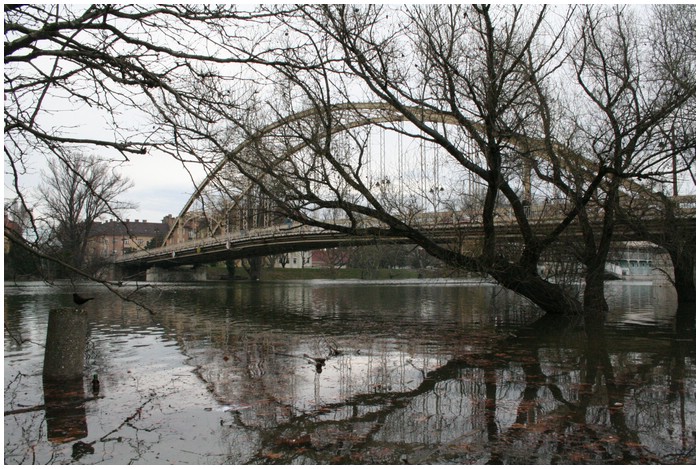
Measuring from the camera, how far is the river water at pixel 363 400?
15.1ft

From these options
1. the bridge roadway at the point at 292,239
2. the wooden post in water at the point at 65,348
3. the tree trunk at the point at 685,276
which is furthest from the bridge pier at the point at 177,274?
the wooden post in water at the point at 65,348

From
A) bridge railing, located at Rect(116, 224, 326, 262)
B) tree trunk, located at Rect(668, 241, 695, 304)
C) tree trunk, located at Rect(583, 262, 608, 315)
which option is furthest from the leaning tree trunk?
bridge railing, located at Rect(116, 224, 326, 262)

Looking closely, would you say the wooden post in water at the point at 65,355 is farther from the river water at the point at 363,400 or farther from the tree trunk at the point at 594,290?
the tree trunk at the point at 594,290

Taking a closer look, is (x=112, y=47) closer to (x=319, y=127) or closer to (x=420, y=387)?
(x=420, y=387)

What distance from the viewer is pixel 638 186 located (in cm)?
1658

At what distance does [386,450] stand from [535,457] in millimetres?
1065

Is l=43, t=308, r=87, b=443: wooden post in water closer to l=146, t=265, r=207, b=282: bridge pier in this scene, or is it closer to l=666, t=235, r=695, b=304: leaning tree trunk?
l=666, t=235, r=695, b=304: leaning tree trunk

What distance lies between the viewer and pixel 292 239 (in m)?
37.0

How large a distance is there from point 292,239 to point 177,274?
35.9m

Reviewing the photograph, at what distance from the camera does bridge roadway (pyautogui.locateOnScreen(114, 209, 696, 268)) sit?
17.0 metres

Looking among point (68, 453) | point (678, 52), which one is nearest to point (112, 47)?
point (68, 453)

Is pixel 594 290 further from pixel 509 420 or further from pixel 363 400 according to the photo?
pixel 509 420

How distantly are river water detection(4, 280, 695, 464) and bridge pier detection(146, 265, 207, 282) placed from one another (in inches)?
2267

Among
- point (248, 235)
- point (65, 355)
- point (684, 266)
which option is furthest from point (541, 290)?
point (248, 235)
